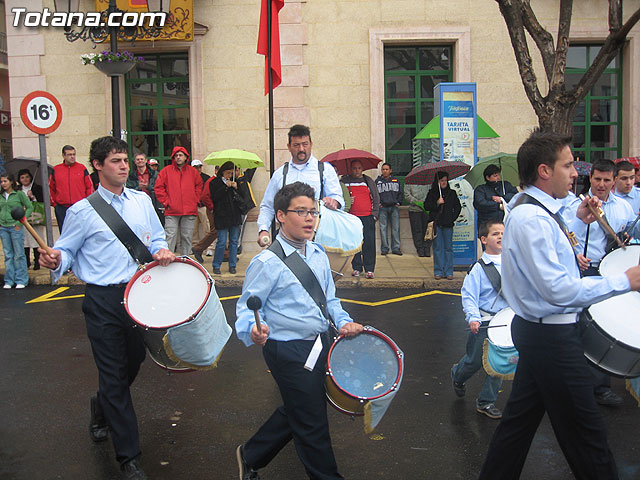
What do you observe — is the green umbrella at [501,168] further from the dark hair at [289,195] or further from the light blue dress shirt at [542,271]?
the light blue dress shirt at [542,271]

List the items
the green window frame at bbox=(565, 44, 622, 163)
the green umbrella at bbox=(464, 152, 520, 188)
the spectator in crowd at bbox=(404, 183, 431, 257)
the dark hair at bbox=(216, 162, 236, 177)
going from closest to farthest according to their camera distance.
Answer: the green umbrella at bbox=(464, 152, 520, 188), the dark hair at bbox=(216, 162, 236, 177), the spectator in crowd at bbox=(404, 183, 431, 257), the green window frame at bbox=(565, 44, 622, 163)

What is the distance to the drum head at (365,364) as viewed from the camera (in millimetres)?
3357

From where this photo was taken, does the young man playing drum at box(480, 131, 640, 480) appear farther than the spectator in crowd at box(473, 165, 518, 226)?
No

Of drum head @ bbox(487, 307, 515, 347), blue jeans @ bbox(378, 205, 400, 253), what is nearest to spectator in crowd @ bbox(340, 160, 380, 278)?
blue jeans @ bbox(378, 205, 400, 253)

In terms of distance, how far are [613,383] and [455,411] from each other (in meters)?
1.48

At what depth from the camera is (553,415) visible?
3.13 metres

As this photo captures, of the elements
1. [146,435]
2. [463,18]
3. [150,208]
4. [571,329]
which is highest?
[463,18]

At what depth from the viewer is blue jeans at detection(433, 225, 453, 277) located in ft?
36.3

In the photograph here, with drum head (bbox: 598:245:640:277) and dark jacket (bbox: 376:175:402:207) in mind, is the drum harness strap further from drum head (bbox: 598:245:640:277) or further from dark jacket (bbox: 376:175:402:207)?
dark jacket (bbox: 376:175:402:207)

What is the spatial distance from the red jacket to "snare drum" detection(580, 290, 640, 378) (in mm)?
9866

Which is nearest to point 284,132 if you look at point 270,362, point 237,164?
point 237,164

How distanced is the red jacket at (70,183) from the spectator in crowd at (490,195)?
20.6 feet

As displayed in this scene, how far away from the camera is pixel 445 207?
11.1 metres

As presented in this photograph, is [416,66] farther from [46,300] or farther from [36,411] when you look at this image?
[36,411]
